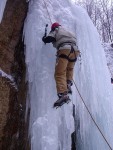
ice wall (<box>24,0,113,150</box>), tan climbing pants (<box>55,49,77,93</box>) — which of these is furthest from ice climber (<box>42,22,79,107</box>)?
ice wall (<box>24,0,113,150</box>)

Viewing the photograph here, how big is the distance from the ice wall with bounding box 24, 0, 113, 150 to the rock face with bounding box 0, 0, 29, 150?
0.55ft

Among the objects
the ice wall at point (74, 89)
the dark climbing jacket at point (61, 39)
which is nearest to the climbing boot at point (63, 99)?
the ice wall at point (74, 89)

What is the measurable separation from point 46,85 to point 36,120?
564 millimetres

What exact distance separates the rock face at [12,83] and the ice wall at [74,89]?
0.55ft

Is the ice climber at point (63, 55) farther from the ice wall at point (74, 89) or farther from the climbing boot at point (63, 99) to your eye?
the ice wall at point (74, 89)

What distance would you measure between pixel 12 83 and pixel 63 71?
88 centimetres

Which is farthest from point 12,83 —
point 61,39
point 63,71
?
point 61,39

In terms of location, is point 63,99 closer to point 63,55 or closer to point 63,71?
point 63,71

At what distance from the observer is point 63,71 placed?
4.22 metres

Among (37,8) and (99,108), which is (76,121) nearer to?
(99,108)

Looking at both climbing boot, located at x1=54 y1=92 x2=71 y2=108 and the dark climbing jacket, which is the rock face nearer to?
the dark climbing jacket

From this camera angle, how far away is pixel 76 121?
514 cm

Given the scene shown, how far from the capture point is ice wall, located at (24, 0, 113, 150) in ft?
14.0

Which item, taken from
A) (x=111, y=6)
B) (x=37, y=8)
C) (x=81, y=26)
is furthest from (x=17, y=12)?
(x=111, y=6)
